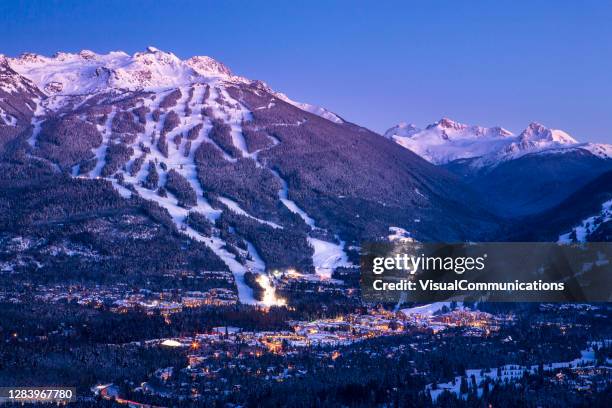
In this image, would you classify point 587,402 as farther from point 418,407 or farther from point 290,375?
point 290,375

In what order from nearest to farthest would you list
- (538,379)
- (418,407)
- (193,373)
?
(418,407)
(538,379)
(193,373)

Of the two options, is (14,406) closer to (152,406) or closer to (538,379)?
(152,406)

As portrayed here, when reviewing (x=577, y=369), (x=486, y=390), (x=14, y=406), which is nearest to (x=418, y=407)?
(x=486, y=390)

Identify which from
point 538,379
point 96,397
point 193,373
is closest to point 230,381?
point 193,373

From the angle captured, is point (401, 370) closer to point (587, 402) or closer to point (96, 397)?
point (587, 402)

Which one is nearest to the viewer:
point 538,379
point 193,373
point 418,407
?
point 418,407

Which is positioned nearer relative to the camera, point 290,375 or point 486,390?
point 486,390

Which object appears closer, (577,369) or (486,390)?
(486,390)
